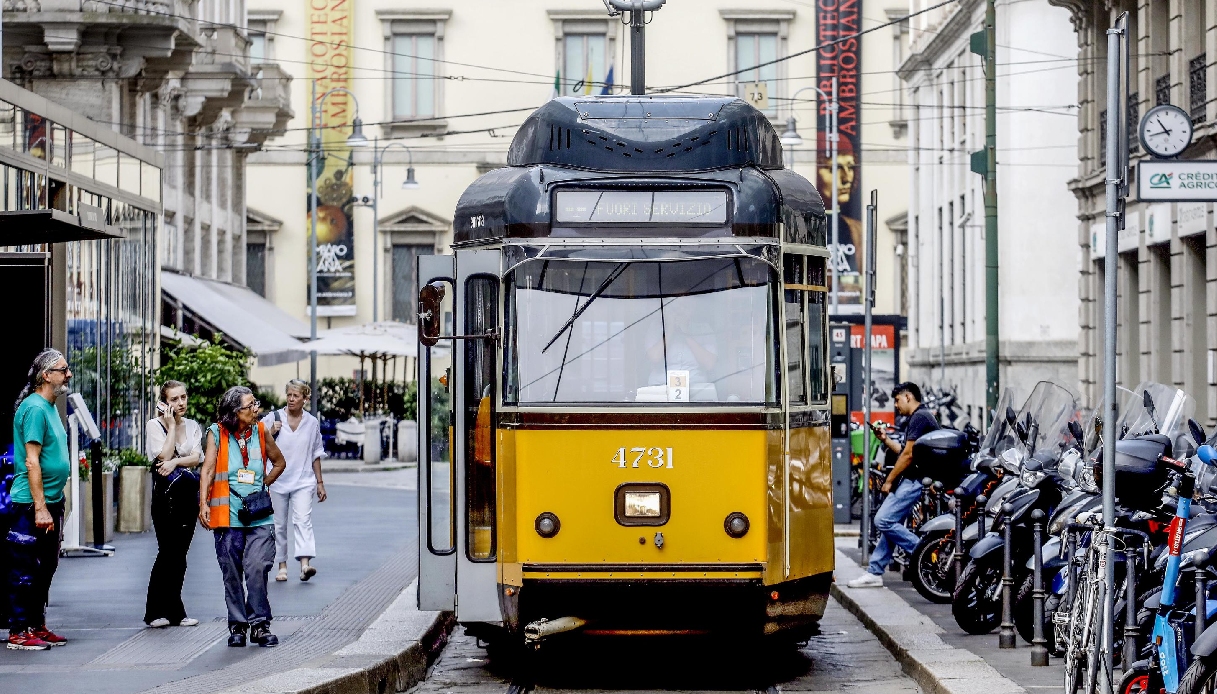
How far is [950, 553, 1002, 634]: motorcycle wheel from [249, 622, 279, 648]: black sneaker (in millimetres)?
4381

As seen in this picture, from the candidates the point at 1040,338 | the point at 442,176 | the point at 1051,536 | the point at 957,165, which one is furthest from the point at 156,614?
the point at 442,176

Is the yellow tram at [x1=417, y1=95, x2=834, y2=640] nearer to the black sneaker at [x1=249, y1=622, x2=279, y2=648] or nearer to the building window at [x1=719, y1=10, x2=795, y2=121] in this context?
the black sneaker at [x1=249, y1=622, x2=279, y2=648]

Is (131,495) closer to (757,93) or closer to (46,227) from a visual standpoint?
(46,227)

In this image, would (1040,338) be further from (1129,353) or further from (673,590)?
(673,590)

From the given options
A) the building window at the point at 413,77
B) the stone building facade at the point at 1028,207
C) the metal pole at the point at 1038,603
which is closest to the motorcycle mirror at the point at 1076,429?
the metal pole at the point at 1038,603

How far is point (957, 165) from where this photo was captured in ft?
163

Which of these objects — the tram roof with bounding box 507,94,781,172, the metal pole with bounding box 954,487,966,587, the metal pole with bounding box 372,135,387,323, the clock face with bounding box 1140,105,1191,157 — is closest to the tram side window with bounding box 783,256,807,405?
the tram roof with bounding box 507,94,781,172

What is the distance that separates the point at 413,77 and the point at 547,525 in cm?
5027

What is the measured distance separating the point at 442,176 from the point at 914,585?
4652 centimetres

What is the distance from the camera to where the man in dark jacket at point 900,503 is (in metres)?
15.6

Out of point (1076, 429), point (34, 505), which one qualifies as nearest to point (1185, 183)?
point (1076, 429)

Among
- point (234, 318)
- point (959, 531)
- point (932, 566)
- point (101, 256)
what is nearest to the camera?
point (959, 531)

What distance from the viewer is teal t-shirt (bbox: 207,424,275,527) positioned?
39.2 feet

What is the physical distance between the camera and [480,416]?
1148 centimetres
